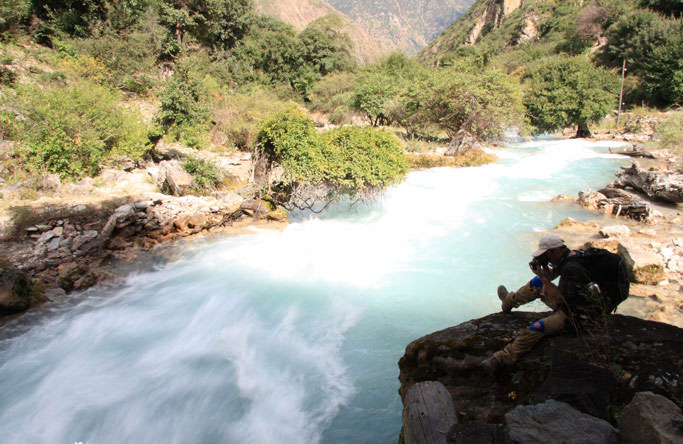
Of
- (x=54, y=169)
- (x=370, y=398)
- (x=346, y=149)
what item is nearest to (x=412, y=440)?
(x=370, y=398)

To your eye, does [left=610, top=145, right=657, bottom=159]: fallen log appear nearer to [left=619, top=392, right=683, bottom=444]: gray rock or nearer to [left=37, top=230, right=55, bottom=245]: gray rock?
[left=619, top=392, right=683, bottom=444]: gray rock

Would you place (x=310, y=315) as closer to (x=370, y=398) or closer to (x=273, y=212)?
(x=370, y=398)

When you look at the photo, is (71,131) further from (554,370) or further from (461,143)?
(461,143)

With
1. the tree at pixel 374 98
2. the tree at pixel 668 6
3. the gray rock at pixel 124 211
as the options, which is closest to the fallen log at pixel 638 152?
the tree at pixel 374 98

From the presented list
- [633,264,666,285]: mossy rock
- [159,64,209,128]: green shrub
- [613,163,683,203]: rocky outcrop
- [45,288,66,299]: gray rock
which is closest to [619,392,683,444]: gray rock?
[633,264,666,285]: mossy rock

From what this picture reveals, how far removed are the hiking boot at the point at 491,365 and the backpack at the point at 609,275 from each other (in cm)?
102

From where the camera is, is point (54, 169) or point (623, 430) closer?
point (623, 430)

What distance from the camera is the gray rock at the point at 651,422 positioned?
5.06ft

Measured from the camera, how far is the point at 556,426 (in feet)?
5.99

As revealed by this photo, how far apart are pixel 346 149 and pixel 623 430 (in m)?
8.28

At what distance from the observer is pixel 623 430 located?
1.75 metres

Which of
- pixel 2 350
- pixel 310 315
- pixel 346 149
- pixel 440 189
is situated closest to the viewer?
pixel 2 350

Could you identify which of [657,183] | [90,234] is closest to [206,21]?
[90,234]

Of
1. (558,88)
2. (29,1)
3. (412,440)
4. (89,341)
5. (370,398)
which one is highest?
(29,1)
